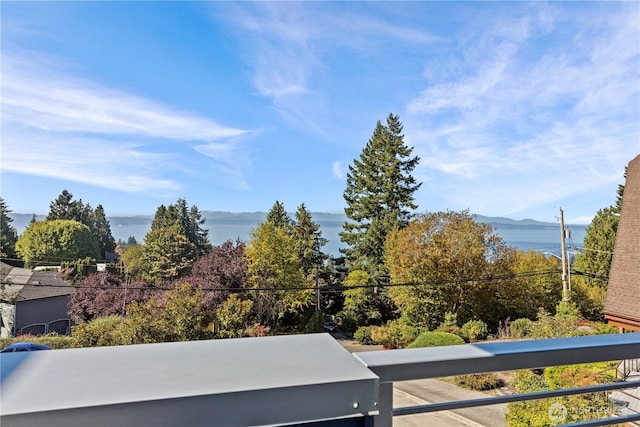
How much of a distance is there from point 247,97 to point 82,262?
481 inches

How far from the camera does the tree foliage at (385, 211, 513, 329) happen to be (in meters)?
12.6

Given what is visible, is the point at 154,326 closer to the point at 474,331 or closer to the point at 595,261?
the point at 474,331

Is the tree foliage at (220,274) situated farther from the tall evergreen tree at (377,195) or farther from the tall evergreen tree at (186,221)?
the tall evergreen tree at (186,221)

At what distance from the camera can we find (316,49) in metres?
17.5

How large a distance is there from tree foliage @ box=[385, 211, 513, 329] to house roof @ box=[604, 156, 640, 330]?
23.6ft

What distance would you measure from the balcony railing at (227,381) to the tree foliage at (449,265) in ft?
41.0

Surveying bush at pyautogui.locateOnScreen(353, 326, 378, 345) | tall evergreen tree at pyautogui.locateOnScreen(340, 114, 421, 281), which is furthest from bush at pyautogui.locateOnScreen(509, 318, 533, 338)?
tall evergreen tree at pyautogui.locateOnScreen(340, 114, 421, 281)

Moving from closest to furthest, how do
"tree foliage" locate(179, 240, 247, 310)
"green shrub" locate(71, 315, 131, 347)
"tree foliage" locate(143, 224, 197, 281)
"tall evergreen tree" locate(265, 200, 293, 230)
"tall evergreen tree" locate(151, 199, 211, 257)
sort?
"green shrub" locate(71, 315, 131, 347) < "tree foliage" locate(179, 240, 247, 310) < "tall evergreen tree" locate(265, 200, 293, 230) < "tree foliage" locate(143, 224, 197, 281) < "tall evergreen tree" locate(151, 199, 211, 257)

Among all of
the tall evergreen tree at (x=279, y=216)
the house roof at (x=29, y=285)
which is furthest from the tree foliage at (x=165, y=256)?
the tall evergreen tree at (x=279, y=216)

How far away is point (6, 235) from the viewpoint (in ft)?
77.5

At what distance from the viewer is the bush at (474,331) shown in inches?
444

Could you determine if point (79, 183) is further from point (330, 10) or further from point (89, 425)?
point (89, 425)

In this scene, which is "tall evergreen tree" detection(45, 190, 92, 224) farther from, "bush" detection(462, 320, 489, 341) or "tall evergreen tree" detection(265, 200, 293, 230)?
"bush" detection(462, 320, 489, 341)

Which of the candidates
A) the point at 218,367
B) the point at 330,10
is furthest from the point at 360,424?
the point at 330,10
